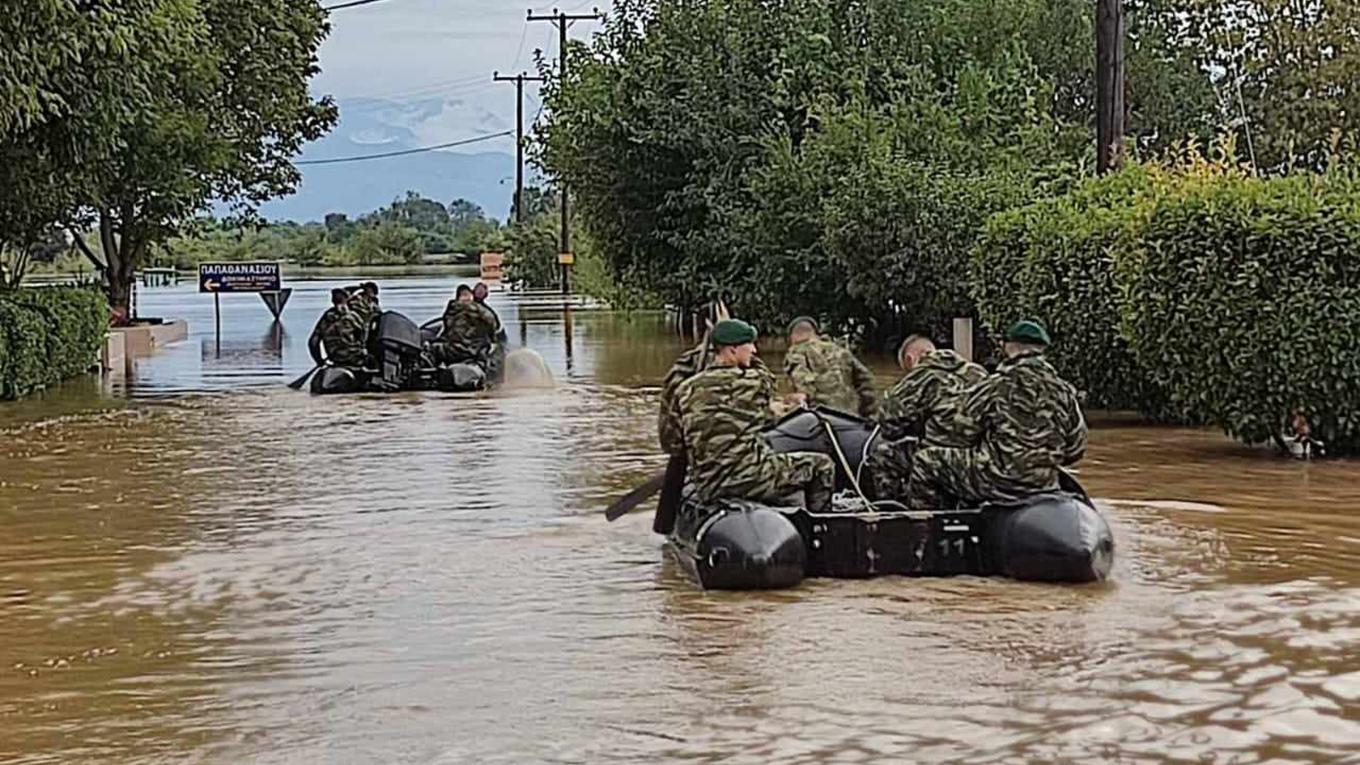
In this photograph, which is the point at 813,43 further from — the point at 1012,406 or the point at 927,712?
the point at 927,712

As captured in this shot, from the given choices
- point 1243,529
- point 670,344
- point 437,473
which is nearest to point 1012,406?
point 1243,529

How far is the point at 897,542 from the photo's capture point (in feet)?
38.0

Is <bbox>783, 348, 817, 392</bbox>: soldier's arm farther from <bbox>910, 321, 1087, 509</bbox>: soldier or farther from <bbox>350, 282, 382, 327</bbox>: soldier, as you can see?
<bbox>350, 282, 382, 327</bbox>: soldier

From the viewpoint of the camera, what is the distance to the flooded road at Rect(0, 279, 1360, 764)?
8.10m

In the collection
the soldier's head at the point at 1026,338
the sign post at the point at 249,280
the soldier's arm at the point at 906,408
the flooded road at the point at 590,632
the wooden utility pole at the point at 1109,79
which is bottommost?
the flooded road at the point at 590,632

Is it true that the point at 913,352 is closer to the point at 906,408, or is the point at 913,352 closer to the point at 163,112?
the point at 906,408

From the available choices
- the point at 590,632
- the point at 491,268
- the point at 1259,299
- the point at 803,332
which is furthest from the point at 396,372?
the point at 491,268

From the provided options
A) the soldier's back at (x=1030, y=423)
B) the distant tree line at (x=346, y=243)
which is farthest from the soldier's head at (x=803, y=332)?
the distant tree line at (x=346, y=243)

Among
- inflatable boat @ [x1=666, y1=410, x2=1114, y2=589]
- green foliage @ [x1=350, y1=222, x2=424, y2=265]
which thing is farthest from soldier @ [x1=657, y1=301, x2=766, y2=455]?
green foliage @ [x1=350, y1=222, x2=424, y2=265]

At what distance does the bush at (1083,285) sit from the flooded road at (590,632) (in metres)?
2.68

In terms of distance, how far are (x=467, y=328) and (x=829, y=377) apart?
42.0 feet

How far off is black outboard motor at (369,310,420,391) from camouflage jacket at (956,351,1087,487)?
1616cm

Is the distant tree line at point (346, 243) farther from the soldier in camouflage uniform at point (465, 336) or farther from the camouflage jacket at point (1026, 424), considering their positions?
the camouflage jacket at point (1026, 424)

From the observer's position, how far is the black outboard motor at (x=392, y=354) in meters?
27.2
